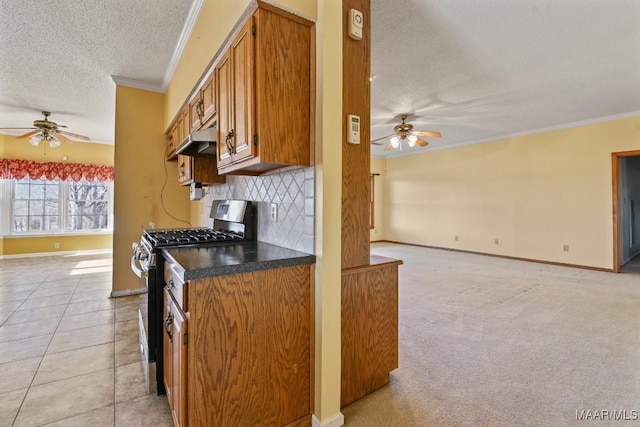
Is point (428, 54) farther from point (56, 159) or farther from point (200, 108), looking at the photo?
point (56, 159)

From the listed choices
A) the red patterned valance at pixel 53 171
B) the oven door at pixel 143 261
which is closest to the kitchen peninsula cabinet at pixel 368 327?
the oven door at pixel 143 261

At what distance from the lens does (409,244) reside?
8.30 meters

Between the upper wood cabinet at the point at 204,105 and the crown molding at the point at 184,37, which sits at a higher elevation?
the crown molding at the point at 184,37

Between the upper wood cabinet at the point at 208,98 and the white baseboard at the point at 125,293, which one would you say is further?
the white baseboard at the point at 125,293

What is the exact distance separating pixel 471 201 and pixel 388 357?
6.01 metres

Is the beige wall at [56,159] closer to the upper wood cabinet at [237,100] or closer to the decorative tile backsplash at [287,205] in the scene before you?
the decorative tile backsplash at [287,205]

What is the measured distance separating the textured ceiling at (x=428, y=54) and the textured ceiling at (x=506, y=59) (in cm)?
1

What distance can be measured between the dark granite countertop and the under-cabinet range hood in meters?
0.78

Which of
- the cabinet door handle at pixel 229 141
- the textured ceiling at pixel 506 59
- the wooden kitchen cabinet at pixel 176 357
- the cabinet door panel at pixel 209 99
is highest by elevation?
the textured ceiling at pixel 506 59

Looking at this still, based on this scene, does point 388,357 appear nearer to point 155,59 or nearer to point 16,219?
point 155,59

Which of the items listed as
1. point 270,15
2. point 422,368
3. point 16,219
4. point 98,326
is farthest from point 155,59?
point 16,219

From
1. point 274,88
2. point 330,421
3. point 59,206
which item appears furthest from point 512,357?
point 59,206

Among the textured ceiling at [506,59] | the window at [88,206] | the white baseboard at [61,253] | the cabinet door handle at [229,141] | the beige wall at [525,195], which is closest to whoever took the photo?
the cabinet door handle at [229,141]

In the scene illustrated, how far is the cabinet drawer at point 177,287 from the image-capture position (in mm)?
1245
